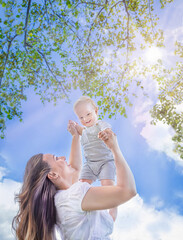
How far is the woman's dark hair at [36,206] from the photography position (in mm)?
1728

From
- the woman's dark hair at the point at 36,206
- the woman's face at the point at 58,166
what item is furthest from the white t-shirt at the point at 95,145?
the woman's dark hair at the point at 36,206

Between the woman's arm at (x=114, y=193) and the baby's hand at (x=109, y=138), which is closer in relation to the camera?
the woman's arm at (x=114, y=193)

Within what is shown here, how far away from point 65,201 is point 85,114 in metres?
1.91

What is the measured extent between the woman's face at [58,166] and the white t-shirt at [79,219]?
0.26 m

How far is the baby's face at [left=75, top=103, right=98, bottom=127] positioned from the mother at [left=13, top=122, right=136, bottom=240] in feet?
5.11

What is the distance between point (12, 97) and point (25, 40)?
178 centimetres

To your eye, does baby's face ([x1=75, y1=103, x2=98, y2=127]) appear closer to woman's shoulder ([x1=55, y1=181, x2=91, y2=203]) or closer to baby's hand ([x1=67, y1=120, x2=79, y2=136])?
baby's hand ([x1=67, y1=120, x2=79, y2=136])

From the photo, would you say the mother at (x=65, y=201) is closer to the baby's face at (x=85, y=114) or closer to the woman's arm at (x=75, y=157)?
the woman's arm at (x=75, y=157)

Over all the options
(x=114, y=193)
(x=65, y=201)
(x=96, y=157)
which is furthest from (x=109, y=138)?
(x=96, y=157)

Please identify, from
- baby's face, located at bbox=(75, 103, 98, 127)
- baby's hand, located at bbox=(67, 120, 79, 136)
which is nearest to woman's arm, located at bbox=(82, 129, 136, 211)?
baby's hand, located at bbox=(67, 120, 79, 136)

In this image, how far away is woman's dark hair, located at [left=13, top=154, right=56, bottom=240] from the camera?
1.73 metres

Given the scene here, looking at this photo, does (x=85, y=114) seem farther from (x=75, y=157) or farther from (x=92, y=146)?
(x=75, y=157)

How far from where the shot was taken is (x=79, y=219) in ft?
5.53

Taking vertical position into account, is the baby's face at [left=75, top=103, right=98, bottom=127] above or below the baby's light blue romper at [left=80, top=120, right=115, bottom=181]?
above
